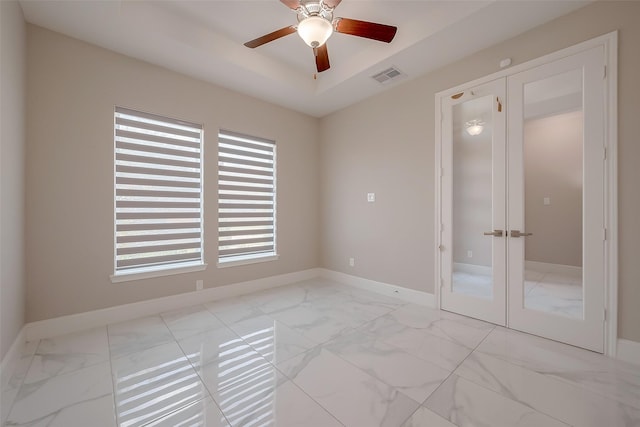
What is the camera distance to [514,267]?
103 inches

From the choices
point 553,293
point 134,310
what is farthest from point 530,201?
point 134,310

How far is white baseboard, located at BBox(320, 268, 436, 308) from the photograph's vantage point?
10.8 feet

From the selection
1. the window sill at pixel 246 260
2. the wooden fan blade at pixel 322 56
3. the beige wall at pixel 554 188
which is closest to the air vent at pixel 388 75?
the wooden fan blade at pixel 322 56

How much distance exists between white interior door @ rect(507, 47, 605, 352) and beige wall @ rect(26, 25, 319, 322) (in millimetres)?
3641

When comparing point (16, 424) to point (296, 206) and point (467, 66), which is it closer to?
point (296, 206)

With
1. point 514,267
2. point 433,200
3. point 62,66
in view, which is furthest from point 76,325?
point 514,267

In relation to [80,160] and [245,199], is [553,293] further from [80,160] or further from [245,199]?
[80,160]

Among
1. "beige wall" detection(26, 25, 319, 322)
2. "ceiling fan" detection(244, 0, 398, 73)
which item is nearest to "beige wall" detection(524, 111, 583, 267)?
"ceiling fan" detection(244, 0, 398, 73)

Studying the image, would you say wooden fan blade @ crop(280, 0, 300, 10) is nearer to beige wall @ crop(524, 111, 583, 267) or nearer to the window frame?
the window frame

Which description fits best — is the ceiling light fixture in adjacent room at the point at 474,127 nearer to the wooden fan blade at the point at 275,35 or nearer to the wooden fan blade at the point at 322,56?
the wooden fan blade at the point at 322,56

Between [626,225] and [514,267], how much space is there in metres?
0.87

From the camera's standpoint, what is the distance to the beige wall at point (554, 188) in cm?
233

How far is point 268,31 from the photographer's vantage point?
112 inches

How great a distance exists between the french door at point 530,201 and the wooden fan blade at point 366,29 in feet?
4.34
